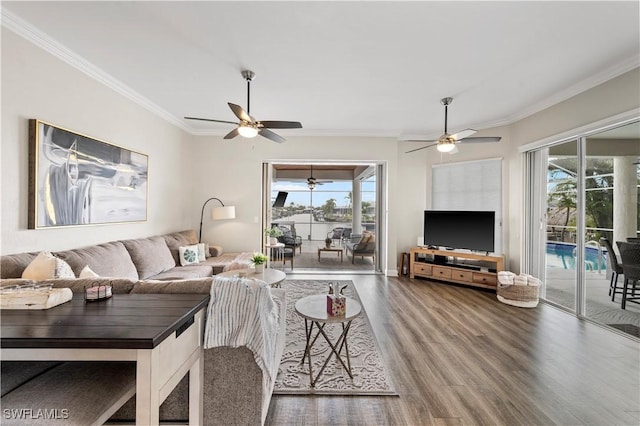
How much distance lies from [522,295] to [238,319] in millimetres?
4011

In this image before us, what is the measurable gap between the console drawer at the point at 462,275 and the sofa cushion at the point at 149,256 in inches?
182

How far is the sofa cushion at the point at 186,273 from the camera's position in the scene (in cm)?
320

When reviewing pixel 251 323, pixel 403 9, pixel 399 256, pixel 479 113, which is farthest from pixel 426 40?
pixel 399 256

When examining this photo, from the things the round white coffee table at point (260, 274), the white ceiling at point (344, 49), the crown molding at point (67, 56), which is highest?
the white ceiling at point (344, 49)

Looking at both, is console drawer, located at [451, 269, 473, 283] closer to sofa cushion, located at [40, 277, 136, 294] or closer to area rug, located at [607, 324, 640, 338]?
area rug, located at [607, 324, 640, 338]

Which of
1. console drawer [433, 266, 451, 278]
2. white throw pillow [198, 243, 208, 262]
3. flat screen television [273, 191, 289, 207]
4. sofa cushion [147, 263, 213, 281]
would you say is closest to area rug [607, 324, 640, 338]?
console drawer [433, 266, 451, 278]

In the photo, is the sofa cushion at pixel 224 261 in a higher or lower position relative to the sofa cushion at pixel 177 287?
lower

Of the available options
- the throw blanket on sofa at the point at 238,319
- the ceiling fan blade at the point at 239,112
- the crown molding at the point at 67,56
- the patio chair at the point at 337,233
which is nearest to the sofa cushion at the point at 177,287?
the throw blanket on sofa at the point at 238,319

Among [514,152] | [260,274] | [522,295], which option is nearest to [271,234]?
[260,274]

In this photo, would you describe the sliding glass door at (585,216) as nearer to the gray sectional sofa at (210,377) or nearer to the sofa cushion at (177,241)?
the gray sectional sofa at (210,377)

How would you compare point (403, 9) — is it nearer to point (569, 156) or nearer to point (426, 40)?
point (426, 40)

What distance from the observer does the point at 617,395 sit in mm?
1917

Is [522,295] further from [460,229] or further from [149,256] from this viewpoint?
[149,256]

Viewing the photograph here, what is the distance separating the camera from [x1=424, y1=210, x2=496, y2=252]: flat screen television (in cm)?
438
